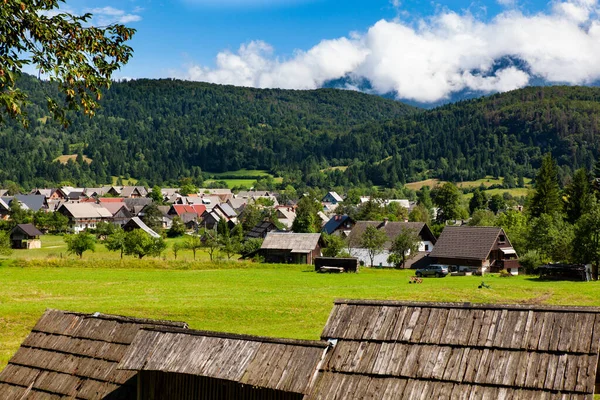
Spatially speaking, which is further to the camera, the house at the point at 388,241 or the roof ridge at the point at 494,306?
the house at the point at 388,241

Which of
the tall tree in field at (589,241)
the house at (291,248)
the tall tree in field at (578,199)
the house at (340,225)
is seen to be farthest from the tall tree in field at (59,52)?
the house at (340,225)

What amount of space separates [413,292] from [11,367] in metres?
31.8

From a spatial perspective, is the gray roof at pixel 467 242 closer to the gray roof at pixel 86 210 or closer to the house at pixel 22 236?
the house at pixel 22 236

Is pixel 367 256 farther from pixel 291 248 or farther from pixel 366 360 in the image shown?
pixel 366 360

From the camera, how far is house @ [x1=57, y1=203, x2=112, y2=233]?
13875 centimetres

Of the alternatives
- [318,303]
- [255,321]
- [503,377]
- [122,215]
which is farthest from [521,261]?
[122,215]

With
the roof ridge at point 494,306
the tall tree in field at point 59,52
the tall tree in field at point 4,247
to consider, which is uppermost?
the tall tree in field at point 59,52

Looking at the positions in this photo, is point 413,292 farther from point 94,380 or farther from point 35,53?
point 35,53

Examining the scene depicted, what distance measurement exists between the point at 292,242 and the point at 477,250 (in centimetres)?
2514

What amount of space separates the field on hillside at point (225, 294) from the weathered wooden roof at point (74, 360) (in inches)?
360

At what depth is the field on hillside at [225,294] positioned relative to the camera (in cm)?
3375

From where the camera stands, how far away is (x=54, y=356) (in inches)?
649

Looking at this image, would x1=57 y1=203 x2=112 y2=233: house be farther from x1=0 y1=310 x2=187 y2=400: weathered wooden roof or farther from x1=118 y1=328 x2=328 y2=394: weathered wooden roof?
x1=118 y1=328 x2=328 y2=394: weathered wooden roof

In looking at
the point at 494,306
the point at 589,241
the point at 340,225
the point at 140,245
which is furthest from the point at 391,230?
the point at 494,306
